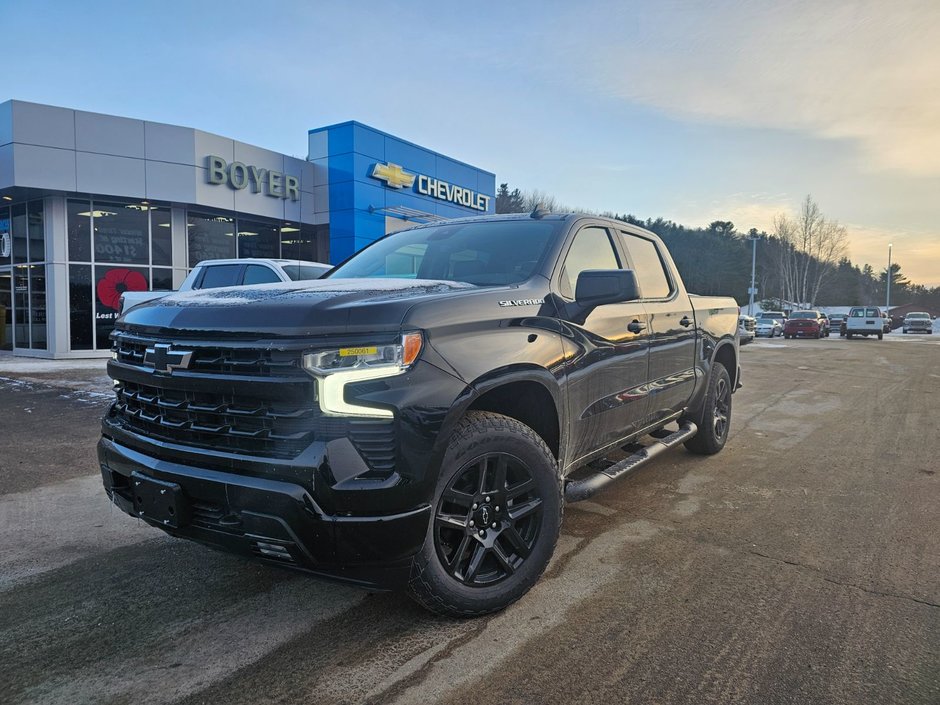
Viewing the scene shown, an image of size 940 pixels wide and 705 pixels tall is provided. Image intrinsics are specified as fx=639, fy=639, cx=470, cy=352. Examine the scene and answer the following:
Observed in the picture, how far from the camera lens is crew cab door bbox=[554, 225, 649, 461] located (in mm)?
3381

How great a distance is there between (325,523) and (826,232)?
75263mm

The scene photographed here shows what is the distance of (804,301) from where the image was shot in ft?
237

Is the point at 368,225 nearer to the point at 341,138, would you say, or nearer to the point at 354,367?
the point at 341,138

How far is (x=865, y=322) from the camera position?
110 feet

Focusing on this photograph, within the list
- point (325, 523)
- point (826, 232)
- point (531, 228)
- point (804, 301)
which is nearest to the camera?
point (325, 523)

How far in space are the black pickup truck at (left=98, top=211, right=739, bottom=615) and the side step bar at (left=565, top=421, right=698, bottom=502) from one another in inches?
1.1

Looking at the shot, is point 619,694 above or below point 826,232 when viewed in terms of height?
below

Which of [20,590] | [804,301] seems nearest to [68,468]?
[20,590]

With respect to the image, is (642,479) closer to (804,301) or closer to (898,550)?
(898,550)

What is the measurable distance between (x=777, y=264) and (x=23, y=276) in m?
74.1

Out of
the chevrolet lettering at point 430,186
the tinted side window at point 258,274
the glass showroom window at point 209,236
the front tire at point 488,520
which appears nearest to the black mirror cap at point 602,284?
the front tire at point 488,520

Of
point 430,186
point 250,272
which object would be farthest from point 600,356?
point 430,186

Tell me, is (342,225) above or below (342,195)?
below

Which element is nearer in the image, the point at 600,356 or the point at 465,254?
the point at 600,356
